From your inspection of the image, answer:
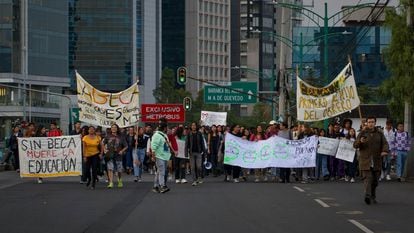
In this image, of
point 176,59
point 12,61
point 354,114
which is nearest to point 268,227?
point 354,114

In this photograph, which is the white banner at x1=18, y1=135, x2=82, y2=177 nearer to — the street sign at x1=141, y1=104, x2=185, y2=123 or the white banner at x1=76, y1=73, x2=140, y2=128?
the white banner at x1=76, y1=73, x2=140, y2=128

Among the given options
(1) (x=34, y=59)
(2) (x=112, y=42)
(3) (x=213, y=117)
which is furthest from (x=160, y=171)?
(2) (x=112, y=42)

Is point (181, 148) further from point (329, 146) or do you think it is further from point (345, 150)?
point (345, 150)

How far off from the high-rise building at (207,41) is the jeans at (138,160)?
450ft

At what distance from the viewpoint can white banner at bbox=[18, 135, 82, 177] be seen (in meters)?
25.3

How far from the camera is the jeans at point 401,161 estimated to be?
25.5 metres

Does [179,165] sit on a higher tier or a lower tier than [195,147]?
lower

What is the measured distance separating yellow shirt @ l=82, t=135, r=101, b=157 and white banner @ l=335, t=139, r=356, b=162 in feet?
24.9

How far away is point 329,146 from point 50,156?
27.5 ft

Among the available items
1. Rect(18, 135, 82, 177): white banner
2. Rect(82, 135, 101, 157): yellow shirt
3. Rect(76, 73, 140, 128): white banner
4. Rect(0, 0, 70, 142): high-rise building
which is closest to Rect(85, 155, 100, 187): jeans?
Rect(82, 135, 101, 157): yellow shirt

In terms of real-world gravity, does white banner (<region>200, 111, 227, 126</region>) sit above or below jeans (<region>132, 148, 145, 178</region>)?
above

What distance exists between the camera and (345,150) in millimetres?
26141

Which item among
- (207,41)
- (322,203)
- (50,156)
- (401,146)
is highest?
(207,41)

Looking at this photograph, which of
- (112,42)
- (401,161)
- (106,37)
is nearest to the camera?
(401,161)
